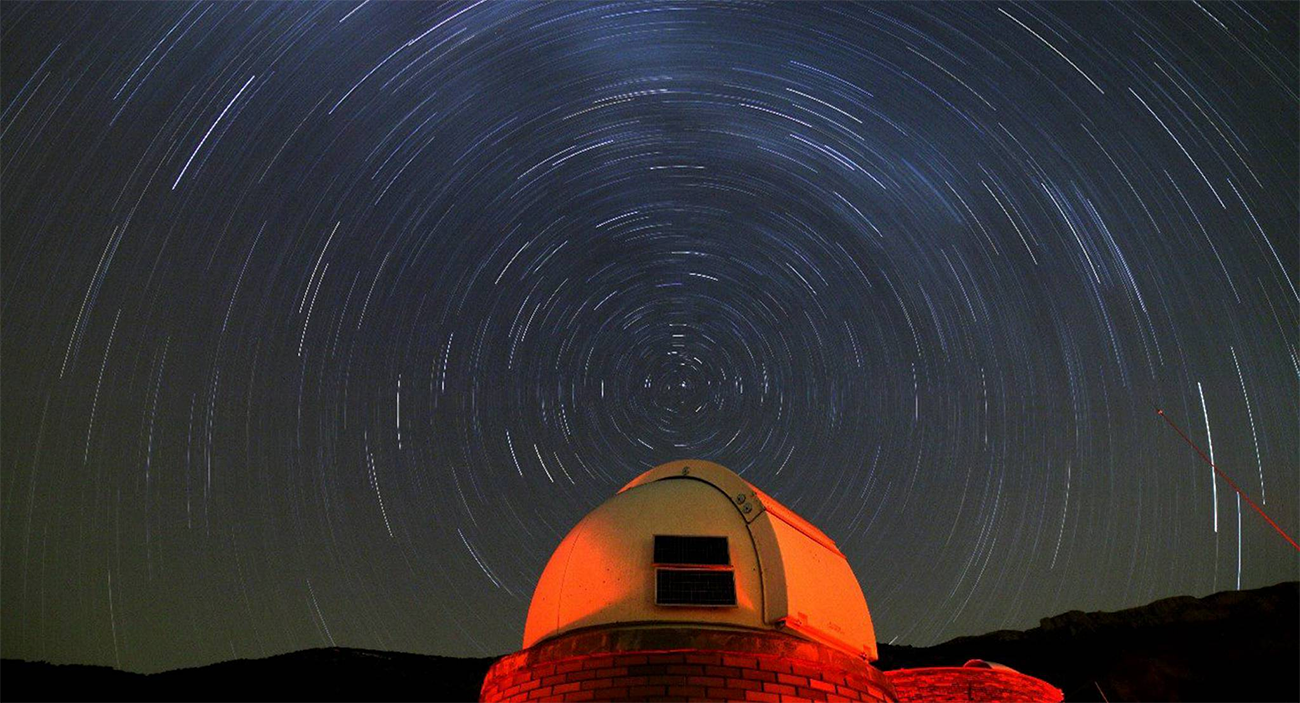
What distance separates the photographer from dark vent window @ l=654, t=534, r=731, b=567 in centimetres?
891

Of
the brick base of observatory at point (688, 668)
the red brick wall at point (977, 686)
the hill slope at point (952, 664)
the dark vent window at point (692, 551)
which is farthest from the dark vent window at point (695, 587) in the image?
the hill slope at point (952, 664)

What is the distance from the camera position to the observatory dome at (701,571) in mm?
8625

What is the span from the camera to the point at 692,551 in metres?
9.00

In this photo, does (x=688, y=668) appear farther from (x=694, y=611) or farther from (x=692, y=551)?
(x=692, y=551)

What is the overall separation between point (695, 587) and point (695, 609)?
232mm

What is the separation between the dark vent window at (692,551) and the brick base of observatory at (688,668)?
79 centimetres

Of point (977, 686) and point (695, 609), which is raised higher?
point (695, 609)

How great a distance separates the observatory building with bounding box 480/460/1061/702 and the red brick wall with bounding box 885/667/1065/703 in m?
3.92

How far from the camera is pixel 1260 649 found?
A: 27016 millimetres

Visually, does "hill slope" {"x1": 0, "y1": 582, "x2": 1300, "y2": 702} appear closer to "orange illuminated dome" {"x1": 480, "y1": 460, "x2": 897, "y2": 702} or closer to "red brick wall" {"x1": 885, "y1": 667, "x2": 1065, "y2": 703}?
"red brick wall" {"x1": 885, "y1": 667, "x2": 1065, "y2": 703}

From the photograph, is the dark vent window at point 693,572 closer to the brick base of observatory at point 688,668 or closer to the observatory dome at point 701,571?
the observatory dome at point 701,571

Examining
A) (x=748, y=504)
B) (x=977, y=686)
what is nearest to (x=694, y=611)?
(x=748, y=504)

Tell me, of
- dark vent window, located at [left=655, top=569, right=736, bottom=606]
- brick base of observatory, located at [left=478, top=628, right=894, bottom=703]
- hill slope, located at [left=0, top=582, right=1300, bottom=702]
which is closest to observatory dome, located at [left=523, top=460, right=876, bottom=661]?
dark vent window, located at [left=655, top=569, right=736, bottom=606]

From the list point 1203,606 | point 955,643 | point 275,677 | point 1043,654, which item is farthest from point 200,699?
point 1203,606
